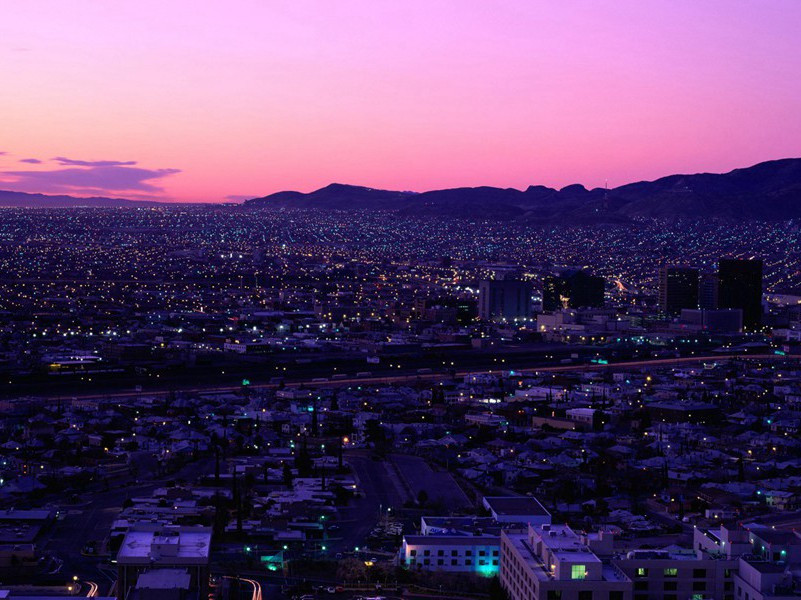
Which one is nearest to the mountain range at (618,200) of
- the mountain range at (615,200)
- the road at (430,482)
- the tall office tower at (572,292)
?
the mountain range at (615,200)

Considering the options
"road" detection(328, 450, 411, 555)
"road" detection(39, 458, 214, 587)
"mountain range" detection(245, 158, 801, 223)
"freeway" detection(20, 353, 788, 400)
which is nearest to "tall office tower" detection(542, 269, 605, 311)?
"freeway" detection(20, 353, 788, 400)

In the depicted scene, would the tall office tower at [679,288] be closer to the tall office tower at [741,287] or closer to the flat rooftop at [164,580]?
the tall office tower at [741,287]

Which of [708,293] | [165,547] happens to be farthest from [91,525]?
[708,293]

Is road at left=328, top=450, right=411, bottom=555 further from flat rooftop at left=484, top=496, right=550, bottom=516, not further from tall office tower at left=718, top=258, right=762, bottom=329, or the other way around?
tall office tower at left=718, top=258, right=762, bottom=329

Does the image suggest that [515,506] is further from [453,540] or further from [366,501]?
[366,501]

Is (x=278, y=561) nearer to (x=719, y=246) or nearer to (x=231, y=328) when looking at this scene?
(x=231, y=328)
